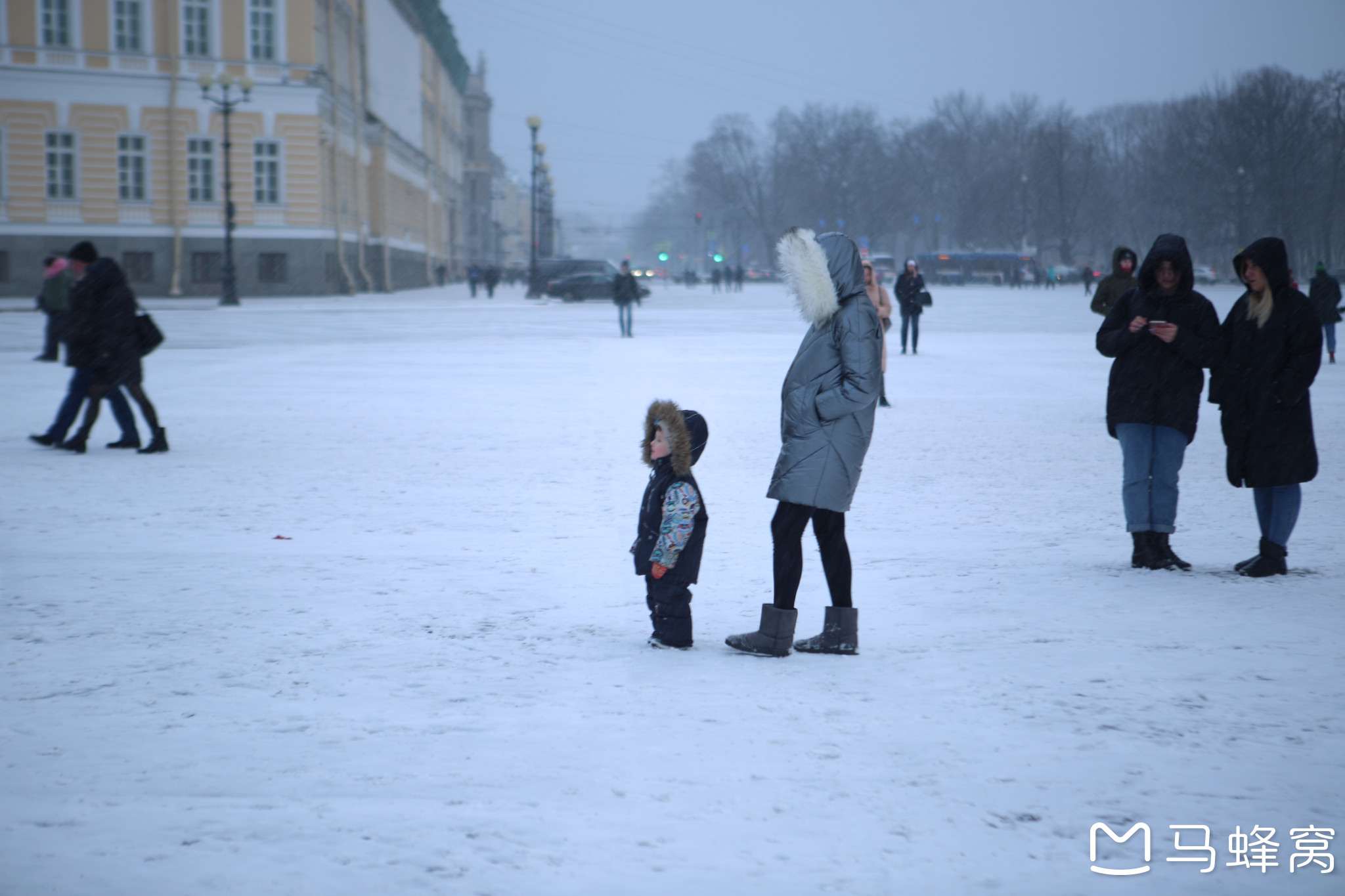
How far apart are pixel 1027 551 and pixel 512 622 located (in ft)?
9.84

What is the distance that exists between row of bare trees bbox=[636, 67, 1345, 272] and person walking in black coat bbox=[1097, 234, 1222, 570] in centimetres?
7491

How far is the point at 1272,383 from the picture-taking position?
22.2 feet

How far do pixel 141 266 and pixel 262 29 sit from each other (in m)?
9.75

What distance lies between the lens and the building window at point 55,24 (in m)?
48.4

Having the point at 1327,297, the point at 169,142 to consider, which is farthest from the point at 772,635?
the point at 169,142

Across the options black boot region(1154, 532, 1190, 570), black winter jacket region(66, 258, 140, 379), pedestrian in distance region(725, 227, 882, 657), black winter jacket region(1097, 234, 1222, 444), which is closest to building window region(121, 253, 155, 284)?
black winter jacket region(66, 258, 140, 379)

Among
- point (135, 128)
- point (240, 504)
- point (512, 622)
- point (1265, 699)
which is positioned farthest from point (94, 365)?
point (135, 128)

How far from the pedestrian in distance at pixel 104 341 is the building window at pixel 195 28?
1664 inches

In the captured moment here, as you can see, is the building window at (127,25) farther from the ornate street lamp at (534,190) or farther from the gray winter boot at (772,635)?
the gray winter boot at (772,635)

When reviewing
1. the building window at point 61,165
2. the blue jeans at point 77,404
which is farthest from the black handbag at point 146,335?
the building window at point 61,165

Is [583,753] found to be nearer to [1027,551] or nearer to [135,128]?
[1027,551]

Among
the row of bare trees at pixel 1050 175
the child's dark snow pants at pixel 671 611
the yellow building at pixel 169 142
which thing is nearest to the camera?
the child's dark snow pants at pixel 671 611

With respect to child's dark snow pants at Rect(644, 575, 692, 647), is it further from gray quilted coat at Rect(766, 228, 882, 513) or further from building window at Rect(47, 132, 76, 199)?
building window at Rect(47, 132, 76, 199)

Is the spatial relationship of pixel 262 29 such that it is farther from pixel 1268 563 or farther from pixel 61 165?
pixel 1268 563
